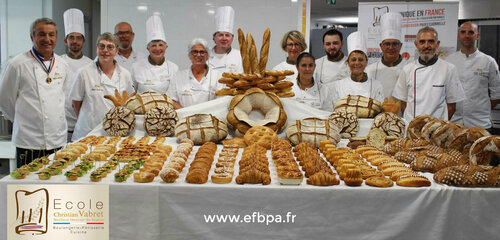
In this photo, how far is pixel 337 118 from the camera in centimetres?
287

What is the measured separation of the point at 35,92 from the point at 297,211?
8.09 feet

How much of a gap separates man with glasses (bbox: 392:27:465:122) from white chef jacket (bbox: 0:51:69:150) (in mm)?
3159

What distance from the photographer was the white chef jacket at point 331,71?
15.2ft

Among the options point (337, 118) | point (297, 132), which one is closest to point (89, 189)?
point (297, 132)

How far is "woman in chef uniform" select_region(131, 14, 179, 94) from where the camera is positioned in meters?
4.45

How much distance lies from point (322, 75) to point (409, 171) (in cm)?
292

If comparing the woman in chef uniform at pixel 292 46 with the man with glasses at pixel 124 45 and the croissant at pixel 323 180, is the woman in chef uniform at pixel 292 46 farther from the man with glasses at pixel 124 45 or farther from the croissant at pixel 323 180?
the croissant at pixel 323 180

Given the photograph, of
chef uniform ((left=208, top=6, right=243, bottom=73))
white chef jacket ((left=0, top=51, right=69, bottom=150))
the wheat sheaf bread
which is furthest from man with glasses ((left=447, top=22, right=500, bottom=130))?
white chef jacket ((left=0, top=51, right=69, bottom=150))

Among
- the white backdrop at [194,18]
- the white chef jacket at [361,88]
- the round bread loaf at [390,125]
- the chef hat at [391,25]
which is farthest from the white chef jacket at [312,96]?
the white backdrop at [194,18]

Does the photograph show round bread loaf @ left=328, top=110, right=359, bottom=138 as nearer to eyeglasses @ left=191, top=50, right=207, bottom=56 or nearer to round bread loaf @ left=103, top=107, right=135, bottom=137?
round bread loaf @ left=103, top=107, right=135, bottom=137

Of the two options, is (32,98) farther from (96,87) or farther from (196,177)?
(196,177)

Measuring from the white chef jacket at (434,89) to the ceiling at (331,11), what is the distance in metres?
3.08

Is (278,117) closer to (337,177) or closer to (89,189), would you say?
(337,177)

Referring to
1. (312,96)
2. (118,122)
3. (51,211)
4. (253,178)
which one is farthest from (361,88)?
(51,211)
